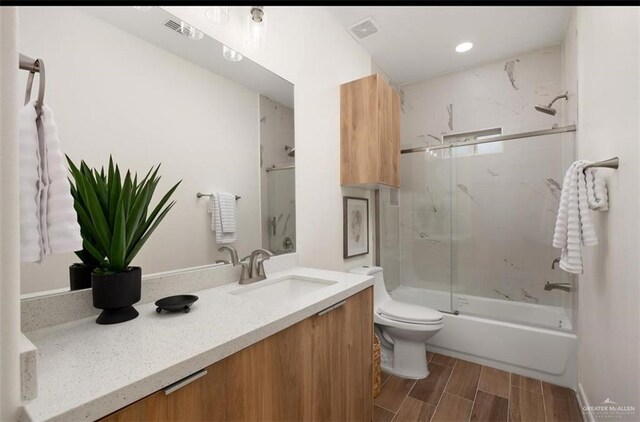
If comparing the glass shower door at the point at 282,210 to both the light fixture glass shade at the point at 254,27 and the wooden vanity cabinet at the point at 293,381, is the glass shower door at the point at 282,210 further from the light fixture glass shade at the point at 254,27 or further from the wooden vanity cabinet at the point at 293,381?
the light fixture glass shade at the point at 254,27

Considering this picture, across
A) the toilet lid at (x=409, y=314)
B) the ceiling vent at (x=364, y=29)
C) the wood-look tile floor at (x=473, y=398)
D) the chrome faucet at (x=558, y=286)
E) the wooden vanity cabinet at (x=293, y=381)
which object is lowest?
the wood-look tile floor at (x=473, y=398)

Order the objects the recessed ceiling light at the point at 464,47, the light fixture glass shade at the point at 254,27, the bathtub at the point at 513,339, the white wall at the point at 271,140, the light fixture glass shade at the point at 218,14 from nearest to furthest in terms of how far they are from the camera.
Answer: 1. the light fixture glass shade at the point at 218,14
2. the light fixture glass shade at the point at 254,27
3. the white wall at the point at 271,140
4. the bathtub at the point at 513,339
5. the recessed ceiling light at the point at 464,47

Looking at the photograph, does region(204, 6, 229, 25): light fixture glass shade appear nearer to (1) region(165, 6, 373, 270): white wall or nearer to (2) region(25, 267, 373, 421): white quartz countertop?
(1) region(165, 6, 373, 270): white wall

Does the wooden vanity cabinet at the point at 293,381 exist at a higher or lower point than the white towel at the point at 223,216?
lower

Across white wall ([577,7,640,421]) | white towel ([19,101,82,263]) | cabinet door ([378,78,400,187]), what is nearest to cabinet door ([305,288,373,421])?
white towel ([19,101,82,263])

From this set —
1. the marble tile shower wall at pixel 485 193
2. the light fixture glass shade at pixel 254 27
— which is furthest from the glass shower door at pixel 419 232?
the light fixture glass shade at pixel 254 27

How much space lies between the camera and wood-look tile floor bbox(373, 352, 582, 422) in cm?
165

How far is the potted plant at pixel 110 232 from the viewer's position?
0.84 meters

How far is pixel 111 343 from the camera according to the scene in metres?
0.73

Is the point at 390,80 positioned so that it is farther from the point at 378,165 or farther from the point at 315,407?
the point at 315,407

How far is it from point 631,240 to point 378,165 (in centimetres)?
137

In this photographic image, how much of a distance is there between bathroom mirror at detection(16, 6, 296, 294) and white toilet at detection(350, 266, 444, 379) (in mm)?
958

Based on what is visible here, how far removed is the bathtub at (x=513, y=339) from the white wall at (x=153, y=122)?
6.15 feet

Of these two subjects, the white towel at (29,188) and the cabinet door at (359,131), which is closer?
the white towel at (29,188)
